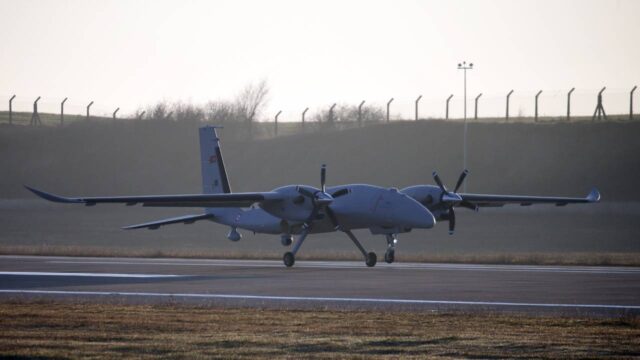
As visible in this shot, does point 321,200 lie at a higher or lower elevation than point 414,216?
higher

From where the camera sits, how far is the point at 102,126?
9825 centimetres

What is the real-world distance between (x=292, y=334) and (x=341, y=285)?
37.7ft

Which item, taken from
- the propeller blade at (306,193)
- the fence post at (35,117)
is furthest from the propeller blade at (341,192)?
the fence post at (35,117)

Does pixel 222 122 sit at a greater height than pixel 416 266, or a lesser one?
greater

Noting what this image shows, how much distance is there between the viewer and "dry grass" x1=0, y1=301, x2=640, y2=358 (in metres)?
16.5

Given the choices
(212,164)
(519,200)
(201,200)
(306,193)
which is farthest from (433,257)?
(201,200)

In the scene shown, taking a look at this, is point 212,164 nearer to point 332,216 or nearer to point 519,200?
point 332,216

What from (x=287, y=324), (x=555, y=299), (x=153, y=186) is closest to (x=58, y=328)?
(x=287, y=324)

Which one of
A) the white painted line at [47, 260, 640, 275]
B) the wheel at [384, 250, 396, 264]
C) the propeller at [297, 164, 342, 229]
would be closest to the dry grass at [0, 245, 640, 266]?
the white painted line at [47, 260, 640, 275]

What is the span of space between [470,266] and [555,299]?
14833 millimetres

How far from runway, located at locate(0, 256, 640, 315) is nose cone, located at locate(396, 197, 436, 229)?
1.58 m

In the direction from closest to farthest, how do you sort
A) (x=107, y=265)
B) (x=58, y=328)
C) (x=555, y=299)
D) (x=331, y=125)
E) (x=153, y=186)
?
(x=58, y=328)
(x=555, y=299)
(x=107, y=265)
(x=153, y=186)
(x=331, y=125)

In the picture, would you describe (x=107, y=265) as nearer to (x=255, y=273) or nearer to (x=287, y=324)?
(x=255, y=273)

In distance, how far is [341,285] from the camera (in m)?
30.2
